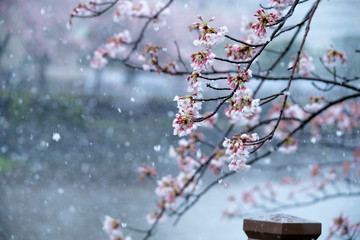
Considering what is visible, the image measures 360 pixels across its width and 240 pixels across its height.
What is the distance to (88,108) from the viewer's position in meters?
11.5

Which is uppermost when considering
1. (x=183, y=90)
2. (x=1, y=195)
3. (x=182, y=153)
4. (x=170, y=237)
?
(x=183, y=90)

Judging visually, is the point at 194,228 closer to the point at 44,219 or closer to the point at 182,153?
the point at 44,219

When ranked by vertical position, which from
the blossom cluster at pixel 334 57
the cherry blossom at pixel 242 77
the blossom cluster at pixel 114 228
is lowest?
the blossom cluster at pixel 114 228

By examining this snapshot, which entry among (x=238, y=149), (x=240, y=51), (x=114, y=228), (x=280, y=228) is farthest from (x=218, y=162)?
(x=280, y=228)

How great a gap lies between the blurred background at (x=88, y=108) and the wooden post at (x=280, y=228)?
6.87 meters

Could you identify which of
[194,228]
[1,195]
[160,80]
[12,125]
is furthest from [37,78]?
[194,228]

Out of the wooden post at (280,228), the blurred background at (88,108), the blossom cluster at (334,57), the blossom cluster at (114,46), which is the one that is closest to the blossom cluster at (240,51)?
the wooden post at (280,228)

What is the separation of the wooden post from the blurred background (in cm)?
687

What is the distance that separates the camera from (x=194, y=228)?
7.09 meters

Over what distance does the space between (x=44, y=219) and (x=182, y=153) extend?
17.8ft

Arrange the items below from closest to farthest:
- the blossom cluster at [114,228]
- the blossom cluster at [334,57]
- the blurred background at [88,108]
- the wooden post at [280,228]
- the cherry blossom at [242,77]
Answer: the wooden post at [280,228]
the cherry blossom at [242,77]
the blossom cluster at [334,57]
the blossom cluster at [114,228]
the blurred background at [88,108]

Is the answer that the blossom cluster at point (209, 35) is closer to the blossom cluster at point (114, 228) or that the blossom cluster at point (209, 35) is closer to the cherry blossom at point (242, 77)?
the cherry blossom at point (242, 77)

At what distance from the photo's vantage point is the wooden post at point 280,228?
1124 millimetres

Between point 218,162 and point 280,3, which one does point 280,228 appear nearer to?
point 280,3
